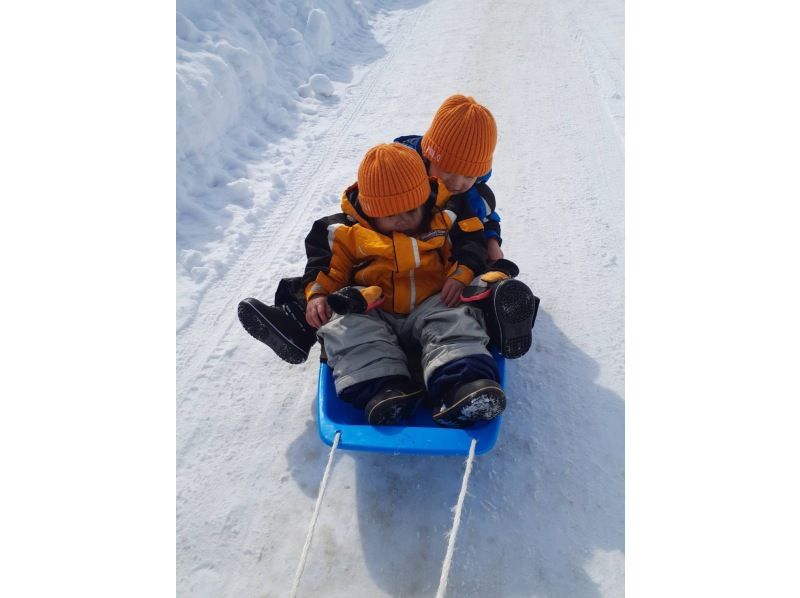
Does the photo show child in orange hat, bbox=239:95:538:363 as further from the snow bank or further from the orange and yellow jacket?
the snow bank

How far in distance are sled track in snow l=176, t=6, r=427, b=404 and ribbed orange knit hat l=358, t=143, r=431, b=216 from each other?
0.81 meters

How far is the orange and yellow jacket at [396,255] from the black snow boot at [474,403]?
1.47ft

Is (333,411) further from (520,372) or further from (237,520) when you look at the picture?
(520,372)

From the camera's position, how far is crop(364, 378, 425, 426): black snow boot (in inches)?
69.0

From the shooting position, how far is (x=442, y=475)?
6.24 feet

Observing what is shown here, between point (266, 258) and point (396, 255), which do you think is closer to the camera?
point (396, 255)

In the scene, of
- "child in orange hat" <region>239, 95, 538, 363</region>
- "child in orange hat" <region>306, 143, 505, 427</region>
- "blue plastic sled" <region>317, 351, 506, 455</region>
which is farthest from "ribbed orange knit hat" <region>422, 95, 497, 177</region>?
"blue plastic sled" <region>317, 351, 506, 455</region>

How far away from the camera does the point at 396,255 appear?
6.64 feet

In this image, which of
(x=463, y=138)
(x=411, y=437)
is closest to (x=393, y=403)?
(x=411, y=437)

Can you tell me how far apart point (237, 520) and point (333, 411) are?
433 mm

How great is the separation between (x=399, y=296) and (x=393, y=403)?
447 mm

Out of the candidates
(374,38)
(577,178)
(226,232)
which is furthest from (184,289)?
(374,38)

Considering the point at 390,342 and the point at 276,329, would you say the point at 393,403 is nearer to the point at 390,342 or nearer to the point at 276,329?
the point at 390,342

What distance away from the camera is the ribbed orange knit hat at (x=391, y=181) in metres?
1.95
